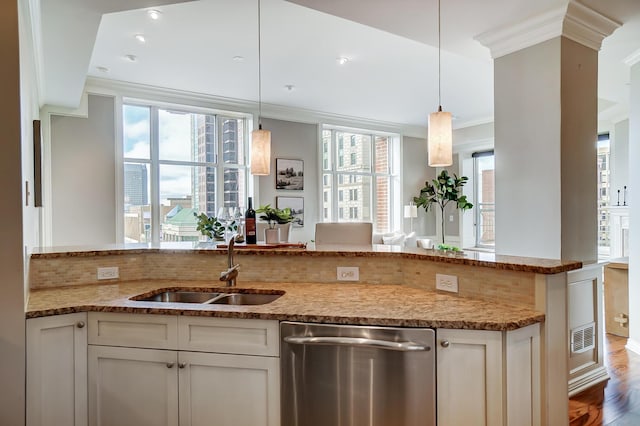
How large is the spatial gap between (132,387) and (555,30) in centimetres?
328

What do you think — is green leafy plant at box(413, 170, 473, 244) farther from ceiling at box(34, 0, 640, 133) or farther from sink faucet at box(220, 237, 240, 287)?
sink faucet at box(220, 237, 240, 287)

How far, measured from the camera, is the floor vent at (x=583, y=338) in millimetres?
2748

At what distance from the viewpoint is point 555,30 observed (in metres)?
2.65

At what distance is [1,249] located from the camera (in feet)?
5.31

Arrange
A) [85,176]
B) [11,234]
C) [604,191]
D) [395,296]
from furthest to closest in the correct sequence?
[604,191] → [85,176] → [395,296] → [11,234]

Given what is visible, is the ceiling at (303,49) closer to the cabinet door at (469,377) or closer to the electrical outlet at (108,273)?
the electrical outlet at (108,273)

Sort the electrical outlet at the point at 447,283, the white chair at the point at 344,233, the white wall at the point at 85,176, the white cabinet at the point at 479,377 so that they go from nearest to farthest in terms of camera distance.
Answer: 1. the white cabinet at the point at 479,377
2. the electrical outlet at the point at 447,283
3. the white chair at the point at 344,233
4. the white wall at the point at 85,176

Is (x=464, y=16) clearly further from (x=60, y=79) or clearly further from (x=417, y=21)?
(x=60, y=79)

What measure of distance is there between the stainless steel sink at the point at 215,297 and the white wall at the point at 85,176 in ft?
11.7

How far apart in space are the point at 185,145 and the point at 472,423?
555 centimetres

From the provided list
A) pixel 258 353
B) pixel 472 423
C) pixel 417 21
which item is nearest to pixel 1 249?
pixel 258 353

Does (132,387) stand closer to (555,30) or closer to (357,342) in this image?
(357,342)

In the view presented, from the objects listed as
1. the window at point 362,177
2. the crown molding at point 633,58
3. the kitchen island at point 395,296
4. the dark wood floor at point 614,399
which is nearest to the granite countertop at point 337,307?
the kitchen island at point 395,296

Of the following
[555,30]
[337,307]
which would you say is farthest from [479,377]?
[555,30]
